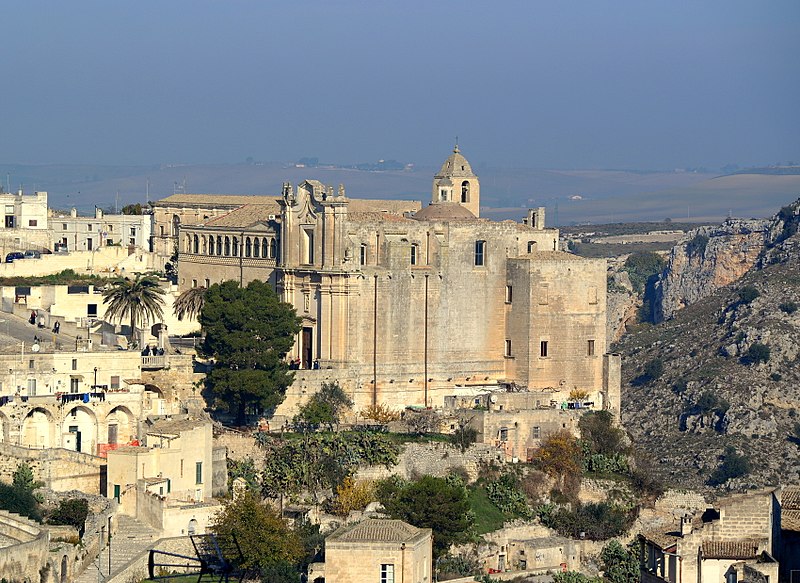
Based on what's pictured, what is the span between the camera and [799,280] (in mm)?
120375

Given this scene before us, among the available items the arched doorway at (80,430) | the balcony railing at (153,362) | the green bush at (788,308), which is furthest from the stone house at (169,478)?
the green bush at (788,308)

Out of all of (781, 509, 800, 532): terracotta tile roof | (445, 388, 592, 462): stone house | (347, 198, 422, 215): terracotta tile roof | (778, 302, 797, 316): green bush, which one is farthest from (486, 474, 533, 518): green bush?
(778, 302, 797, 316): green bush

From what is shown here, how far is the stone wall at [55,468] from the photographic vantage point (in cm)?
5912

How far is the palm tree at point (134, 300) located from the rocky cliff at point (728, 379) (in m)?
24.9

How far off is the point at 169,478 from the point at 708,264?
90.4 m

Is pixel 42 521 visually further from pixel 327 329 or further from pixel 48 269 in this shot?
pixel 48 269

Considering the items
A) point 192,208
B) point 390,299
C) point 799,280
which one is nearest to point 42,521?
point 390,299

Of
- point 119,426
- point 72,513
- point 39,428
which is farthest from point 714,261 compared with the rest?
point 72,513

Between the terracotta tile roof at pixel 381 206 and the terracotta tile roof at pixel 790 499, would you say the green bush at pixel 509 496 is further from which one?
the terracotta tile roof at pixel 381 206

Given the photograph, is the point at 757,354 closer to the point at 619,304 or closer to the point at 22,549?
the point at 619,304

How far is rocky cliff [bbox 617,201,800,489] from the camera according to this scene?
98938 millimetres

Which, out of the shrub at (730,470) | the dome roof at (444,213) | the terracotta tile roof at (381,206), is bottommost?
the shrub at (730,470)

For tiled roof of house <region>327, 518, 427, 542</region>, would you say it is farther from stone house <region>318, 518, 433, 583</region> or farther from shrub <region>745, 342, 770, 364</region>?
shrub <region>745, 342, 770, 364</region>

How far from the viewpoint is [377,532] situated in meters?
51.1
